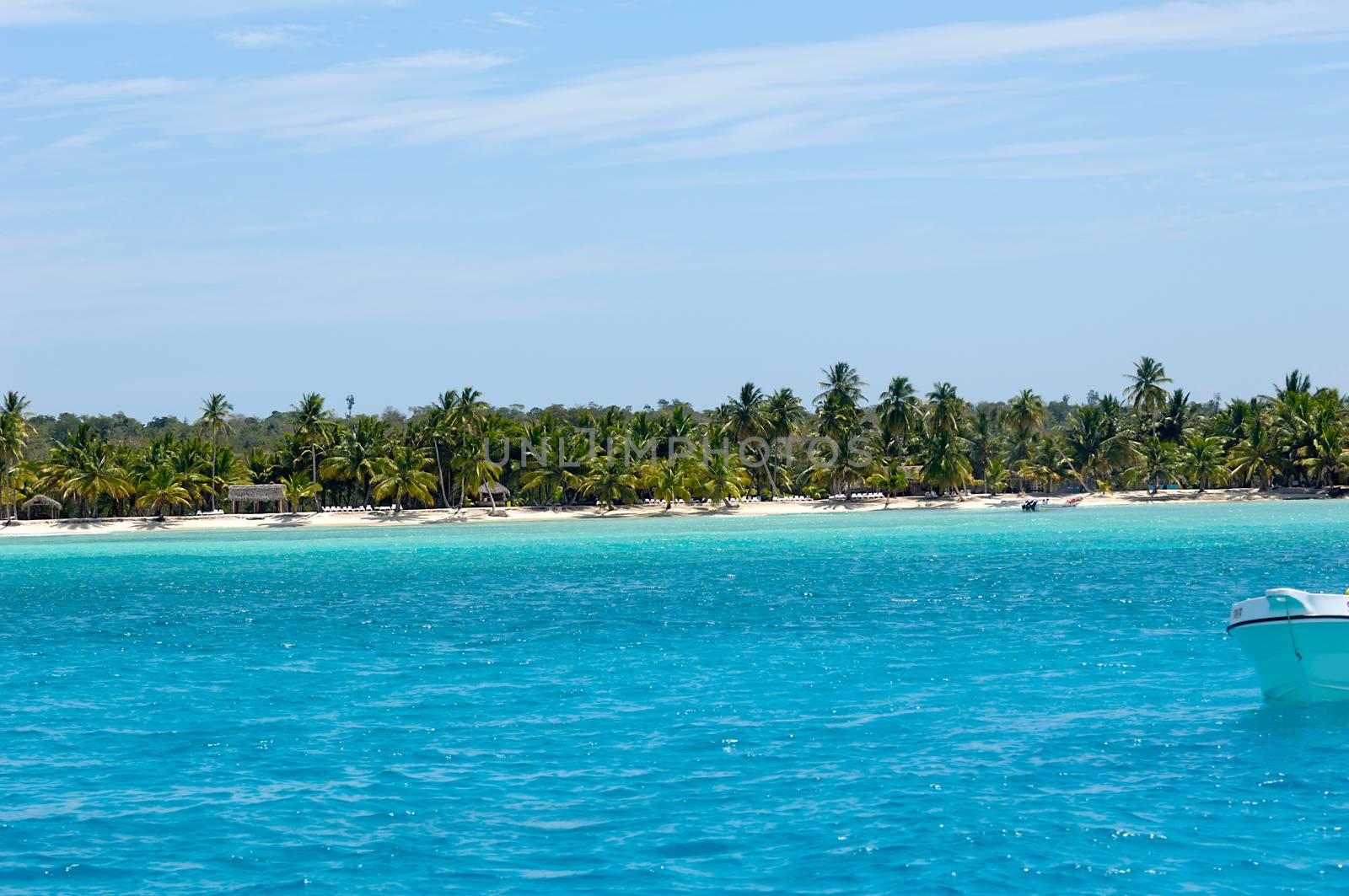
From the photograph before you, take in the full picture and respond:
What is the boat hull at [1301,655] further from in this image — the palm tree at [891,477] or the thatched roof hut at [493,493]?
the palm tree at [891,477]

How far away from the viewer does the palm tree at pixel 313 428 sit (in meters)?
112

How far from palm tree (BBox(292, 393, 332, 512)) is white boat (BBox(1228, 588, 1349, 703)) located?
326 feet

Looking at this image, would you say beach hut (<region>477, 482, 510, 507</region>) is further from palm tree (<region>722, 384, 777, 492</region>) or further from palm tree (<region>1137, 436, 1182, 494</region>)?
palm tree (<region>1137, 436, 1182, 494</region>)

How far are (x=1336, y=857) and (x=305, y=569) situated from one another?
5187cm

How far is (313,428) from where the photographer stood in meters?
113

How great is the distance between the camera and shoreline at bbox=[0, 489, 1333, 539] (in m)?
106

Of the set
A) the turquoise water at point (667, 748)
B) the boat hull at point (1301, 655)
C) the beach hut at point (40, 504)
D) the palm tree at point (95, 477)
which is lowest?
the turquoise water at point (667, 748)

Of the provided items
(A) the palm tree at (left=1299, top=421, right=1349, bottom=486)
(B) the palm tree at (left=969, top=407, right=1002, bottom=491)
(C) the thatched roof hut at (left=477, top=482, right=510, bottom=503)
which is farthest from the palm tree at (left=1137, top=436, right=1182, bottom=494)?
(C) the thatched roof hut at (left=477, top=482, right=510, bottom=503)

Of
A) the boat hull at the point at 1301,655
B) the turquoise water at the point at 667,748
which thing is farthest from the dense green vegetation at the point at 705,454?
the boat hull at the point at 1301,655

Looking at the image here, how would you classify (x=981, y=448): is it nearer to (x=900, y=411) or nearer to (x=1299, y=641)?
(x=900, y=411)

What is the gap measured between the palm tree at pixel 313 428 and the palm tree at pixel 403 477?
6.03 m

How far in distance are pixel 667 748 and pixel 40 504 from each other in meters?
105

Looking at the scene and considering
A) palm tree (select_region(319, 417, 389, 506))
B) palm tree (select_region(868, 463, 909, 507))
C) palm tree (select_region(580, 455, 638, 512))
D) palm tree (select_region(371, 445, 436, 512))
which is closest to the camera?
palm tree (select_region(371, 445, 436, 512))

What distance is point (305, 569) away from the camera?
5959 cm
